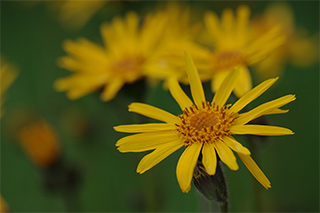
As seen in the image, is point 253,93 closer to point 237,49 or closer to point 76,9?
point 237,49

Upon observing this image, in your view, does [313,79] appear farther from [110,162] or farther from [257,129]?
[257,129]

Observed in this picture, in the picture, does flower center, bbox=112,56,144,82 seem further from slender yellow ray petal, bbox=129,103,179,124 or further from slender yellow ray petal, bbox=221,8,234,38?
slender yellow ray petal, bbox=129,103,179,124

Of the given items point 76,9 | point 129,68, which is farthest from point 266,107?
point 76,9

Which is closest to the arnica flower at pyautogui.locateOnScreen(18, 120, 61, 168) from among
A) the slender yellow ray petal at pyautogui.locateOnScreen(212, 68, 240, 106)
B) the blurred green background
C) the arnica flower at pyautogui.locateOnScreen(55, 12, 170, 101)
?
the blurred green background

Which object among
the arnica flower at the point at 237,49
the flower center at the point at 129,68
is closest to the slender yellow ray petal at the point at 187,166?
the arnica flower at the point at 237,49

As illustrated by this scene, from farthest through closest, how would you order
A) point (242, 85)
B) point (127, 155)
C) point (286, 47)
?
point (286, 47)
point (127, 155)
point (242, 85)

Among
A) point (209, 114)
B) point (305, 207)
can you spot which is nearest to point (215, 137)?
point (209, 114)
